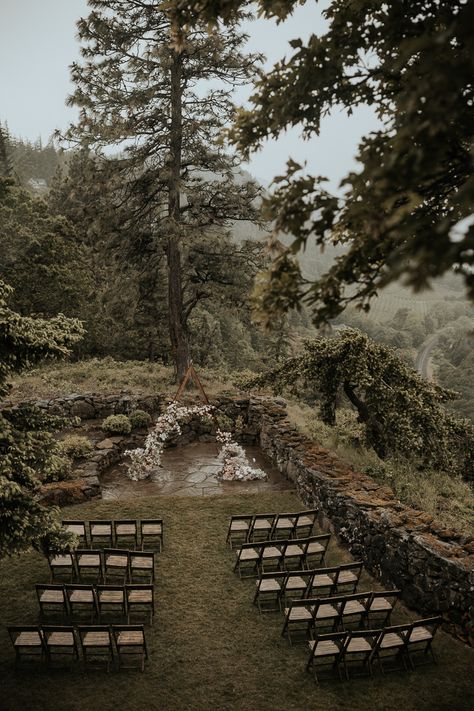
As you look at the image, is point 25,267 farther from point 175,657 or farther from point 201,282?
point 175,657

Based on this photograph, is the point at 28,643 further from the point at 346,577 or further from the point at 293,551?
the point at 346,577

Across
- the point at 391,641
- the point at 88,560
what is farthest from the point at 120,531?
the point at 391,641

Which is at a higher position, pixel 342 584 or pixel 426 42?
pixel 426 42

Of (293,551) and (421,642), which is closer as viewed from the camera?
(421,642)

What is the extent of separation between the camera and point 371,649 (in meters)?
6.59

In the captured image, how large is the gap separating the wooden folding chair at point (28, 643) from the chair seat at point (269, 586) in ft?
10.6

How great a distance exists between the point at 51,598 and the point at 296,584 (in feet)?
12.4

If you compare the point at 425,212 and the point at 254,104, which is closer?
the point at 425,212

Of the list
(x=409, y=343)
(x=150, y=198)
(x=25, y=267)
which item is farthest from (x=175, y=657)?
(x=409, y=343)

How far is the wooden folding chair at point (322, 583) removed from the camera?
7.87 m

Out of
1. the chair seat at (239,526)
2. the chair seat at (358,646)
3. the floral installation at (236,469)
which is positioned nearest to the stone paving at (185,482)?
the floral installation at (236,469)

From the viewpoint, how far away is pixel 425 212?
14.8ft

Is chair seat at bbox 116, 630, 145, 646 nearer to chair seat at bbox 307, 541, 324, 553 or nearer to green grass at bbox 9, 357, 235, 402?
chair seat at bbox 307, 541, 324, 553

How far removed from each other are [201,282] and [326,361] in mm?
7514
